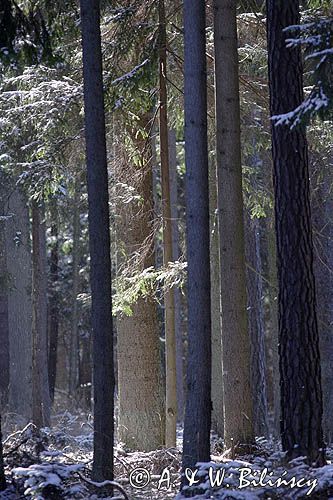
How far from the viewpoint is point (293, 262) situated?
28.6ft

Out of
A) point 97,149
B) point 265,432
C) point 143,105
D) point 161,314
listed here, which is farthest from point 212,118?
point 161,314

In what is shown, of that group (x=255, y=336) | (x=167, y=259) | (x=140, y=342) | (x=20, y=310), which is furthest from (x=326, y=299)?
(x=20, y=310)

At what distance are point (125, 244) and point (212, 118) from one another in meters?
2.84

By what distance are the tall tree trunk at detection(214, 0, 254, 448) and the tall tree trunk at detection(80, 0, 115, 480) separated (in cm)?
199

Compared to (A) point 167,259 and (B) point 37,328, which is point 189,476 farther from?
(B) point 37,328

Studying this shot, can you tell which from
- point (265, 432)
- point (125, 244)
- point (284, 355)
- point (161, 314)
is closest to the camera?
point (284, 355)

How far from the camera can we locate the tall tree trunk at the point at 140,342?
43.6 feet

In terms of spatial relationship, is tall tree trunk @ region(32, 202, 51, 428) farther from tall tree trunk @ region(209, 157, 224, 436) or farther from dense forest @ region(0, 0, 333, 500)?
tall tree trunk @ region(209, 157, 224, 436)

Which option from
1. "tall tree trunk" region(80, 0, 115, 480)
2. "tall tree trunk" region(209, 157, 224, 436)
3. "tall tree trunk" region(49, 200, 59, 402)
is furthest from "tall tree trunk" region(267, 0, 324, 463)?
"tall tree trunk" region(49, 200, 59, 402)

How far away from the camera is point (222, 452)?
11117 mm

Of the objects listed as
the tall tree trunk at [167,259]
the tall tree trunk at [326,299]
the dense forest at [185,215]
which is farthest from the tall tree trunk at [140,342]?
the tall tree trunk at [326,299]

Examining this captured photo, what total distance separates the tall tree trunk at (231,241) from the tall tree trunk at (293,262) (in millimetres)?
1673

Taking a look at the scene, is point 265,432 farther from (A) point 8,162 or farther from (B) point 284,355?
(B) point 284,355

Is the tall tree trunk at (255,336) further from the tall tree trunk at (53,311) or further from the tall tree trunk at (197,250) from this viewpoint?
the tall tree trunk at (53,311)
